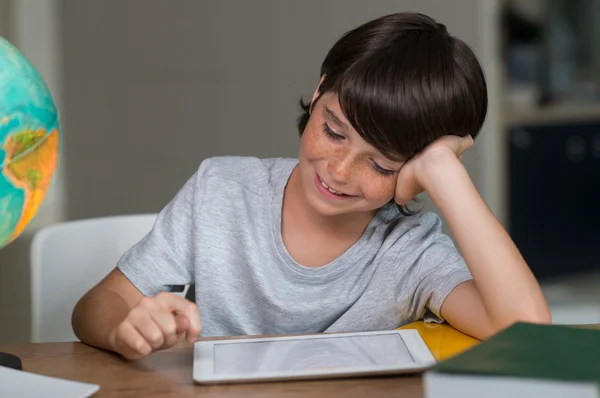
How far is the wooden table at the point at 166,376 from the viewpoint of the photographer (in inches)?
34.7

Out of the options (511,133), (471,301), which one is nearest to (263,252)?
(471,301)

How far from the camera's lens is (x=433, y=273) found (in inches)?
49.3

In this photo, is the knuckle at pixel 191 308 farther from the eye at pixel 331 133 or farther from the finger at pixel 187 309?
the eye at pixel 331 133

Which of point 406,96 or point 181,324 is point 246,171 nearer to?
point 406,96

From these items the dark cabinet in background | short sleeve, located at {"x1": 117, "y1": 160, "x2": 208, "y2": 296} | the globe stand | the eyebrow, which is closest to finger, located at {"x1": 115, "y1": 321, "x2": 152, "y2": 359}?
the globe stand

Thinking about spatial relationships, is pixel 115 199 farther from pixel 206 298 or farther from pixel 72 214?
pixel 206 298

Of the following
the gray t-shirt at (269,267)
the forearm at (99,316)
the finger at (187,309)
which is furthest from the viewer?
the gray t-shirt at (269,267)

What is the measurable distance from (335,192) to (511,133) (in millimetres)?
2986

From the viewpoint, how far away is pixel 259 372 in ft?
3.01

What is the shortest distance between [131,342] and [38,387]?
0.11m

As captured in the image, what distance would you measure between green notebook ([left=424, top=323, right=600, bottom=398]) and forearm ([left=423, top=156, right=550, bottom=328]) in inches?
13.4

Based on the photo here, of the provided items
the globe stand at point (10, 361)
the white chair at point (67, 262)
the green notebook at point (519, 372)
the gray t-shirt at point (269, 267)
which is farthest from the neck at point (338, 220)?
the green notebook at point (519, 372)

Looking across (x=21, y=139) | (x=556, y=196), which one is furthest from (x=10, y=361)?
(x=556, y=196)

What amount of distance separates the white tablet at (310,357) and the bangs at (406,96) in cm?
27
